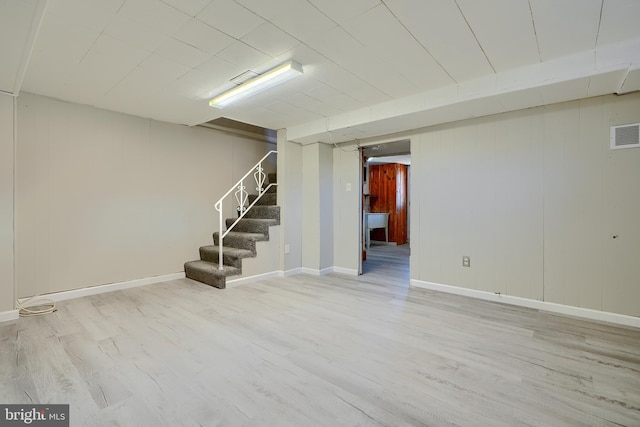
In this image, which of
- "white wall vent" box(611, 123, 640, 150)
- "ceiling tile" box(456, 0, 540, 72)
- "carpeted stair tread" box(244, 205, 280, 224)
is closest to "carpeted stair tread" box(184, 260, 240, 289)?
"carpeted stair tread" box(244, 205, 280, 224)

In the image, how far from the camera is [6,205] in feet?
9.09

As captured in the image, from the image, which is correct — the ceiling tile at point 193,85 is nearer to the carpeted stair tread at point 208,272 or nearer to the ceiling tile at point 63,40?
the ceiling tile at point 63,40

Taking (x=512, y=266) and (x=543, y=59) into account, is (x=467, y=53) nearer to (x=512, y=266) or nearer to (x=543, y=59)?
(x=543, y=59)

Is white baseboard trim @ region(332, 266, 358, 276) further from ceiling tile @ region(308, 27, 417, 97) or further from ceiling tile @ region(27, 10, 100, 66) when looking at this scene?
ceiling tile @ region(27, 10, 100, 66)

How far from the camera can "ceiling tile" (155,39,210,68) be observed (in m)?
2.21

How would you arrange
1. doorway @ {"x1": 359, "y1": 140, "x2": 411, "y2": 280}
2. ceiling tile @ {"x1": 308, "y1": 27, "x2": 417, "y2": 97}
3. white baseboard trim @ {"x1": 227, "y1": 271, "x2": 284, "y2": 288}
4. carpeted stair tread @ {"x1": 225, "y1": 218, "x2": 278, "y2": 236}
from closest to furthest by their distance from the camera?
1. ceiling tile @ {"x1": 308, "y1": 27, "x2": 417, "y2": 97}
2. white baseboard trim @ {"x1": 227, "y1": 271, "x2": 284, "y2": 288}
3. carpeted stair tread @ {"x1": 225, "y1": 218, "x2": 278, "y2": 236}
4. doorway @ {"x1": 359, "y1": 140, "x2": 411, "y2": 280}

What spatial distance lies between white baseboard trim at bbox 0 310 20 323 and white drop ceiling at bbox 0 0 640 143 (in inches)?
83.0

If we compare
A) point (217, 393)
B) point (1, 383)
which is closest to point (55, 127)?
point (1, 383)

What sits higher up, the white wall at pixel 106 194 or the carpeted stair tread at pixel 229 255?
the white wall at pixel 106 194

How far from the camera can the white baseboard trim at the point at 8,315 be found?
2.72 metres

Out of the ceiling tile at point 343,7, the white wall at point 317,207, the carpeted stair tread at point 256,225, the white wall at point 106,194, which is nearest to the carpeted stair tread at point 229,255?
the white wall at point 106,194

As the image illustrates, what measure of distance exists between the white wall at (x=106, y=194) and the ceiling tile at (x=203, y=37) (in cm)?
234

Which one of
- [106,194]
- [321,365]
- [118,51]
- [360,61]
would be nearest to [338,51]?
[360,61]

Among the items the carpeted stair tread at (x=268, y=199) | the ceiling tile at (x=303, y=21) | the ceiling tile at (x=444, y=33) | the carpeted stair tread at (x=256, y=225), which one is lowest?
the carpeted stair tread at (x=256, y=225)
